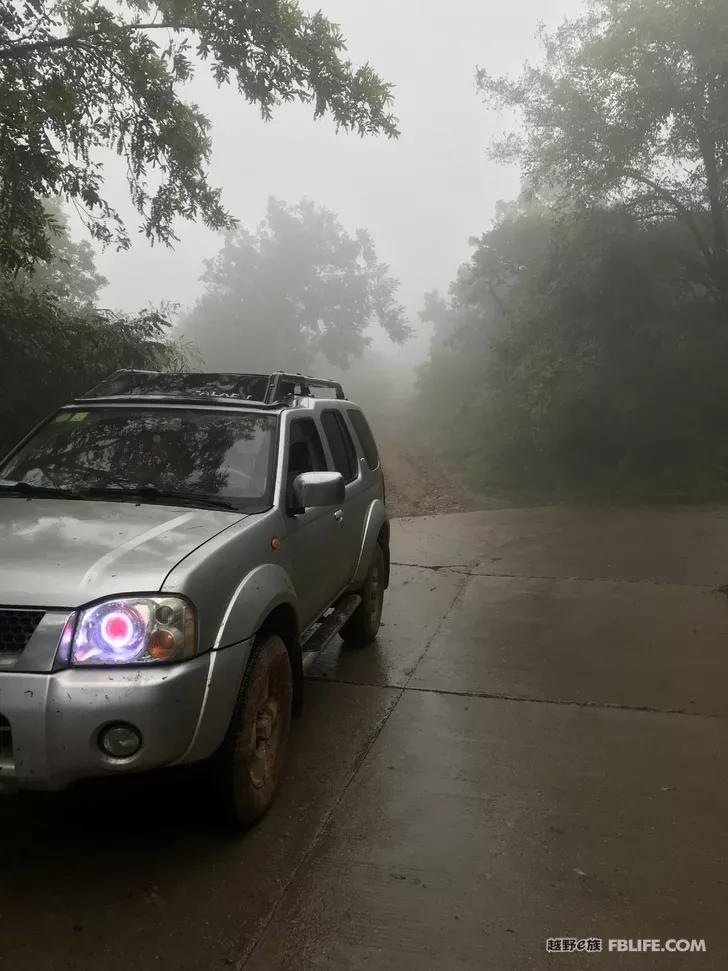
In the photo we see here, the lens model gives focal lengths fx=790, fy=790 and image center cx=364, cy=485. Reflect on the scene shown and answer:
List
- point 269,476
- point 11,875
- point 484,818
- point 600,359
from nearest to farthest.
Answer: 1. point 11,875
2. point 484,818
3. point 269,476
4. point 600,359

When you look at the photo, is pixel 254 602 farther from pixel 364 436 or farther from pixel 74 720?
pixel 364 436

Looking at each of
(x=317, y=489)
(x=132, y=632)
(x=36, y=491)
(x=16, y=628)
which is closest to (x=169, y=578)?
(x=132, y=632)

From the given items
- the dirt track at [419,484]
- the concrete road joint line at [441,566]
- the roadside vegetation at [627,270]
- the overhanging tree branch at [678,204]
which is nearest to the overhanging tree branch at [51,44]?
the concrete road joint line at [441,566]

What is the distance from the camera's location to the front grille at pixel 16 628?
2.74 m

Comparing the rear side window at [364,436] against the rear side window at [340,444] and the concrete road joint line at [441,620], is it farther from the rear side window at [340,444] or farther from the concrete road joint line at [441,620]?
the concrete road joint line at [441,620]

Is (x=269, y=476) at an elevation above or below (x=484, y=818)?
above

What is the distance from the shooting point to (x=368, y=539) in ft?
18.7

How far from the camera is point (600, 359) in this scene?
18.8m

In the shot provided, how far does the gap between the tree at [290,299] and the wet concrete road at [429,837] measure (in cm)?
5558

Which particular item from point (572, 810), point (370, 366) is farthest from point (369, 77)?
point (370, 366)

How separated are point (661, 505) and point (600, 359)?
4.22 m

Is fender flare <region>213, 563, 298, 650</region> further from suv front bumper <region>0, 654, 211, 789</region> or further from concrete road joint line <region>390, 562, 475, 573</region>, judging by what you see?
concrete road joint line <region>390, 562, 475, 573</region>

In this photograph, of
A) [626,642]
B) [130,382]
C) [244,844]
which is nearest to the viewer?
[244,844]

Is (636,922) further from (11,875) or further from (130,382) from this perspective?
(130,382)
